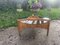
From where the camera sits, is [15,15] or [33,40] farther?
[15,15]

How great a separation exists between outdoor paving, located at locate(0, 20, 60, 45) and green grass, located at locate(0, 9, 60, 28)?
405 mm

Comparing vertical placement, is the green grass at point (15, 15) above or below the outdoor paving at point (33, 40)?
above

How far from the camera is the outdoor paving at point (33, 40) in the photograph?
3369mm

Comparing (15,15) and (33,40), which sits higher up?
(15,15)

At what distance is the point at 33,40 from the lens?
3.51 meters

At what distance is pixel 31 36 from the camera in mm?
3736

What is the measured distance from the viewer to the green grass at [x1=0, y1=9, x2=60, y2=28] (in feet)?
15.5

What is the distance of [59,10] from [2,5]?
2136 millimetres

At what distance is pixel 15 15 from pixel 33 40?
1.99 m

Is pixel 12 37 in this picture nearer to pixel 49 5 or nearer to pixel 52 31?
pixel 52 31

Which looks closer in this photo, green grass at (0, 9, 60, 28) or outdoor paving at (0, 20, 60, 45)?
outdoor paving at (0, 20, 60, 45)

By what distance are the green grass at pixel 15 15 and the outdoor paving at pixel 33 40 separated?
41cm

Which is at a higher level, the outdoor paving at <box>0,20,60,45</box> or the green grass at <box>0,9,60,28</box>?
the green grass at <box>0,9,60,28</box>

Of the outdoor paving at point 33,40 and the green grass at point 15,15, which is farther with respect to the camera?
the green grass at point 15,15
